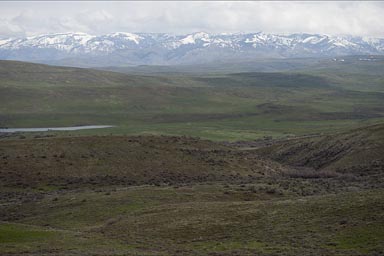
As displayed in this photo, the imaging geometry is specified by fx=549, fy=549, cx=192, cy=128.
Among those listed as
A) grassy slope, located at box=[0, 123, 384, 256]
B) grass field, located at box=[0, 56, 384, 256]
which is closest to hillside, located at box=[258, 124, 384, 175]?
grass field, located at box=[0, 56, 384, 256]

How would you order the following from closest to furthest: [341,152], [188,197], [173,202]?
[173,202], [188,197], [341,152]

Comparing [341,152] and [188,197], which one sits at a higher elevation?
[188,197]

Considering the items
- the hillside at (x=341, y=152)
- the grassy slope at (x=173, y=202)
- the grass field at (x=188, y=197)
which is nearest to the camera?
the grassy slope at (x=173, y=202)

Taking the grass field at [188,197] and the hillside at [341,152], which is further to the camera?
the hillside at [341,152]

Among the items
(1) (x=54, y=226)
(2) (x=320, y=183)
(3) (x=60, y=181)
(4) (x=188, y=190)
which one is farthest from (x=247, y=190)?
(3) (x=60, y=181)

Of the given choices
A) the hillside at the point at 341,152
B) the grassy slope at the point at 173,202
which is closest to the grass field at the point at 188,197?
the grassy slope at the point at 173,202

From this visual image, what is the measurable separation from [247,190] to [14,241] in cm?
2567

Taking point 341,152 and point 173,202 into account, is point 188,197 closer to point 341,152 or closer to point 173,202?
point 173,202

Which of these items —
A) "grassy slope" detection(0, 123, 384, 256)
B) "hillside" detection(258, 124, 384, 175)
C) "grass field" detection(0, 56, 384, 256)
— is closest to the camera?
"grassy slope" detection(0, 123, 384, 256)

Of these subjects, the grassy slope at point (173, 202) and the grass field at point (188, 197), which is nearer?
the grassy slope at point (173, 202)

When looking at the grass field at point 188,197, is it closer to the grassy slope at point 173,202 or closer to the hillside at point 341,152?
the grassy slope at point 173,202

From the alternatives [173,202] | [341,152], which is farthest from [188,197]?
[341,152]

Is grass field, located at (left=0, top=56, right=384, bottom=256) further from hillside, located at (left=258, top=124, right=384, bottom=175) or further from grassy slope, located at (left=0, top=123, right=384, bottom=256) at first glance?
hillside, located at (left=258, top=124, right=384, bottom=175)

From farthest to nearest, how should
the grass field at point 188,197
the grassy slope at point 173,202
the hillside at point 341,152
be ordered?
the hillside at point 341,152 < the grass field at point 188,197 < the grassy slope at point 173,202
